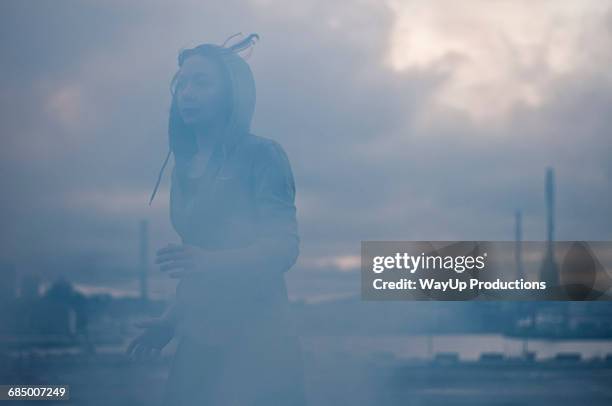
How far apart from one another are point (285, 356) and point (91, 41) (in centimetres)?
150

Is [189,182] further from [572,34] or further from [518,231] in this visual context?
[572,34]

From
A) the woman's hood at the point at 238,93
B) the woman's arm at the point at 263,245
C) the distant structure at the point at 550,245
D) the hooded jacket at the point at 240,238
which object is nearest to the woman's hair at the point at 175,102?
the woman's hood at the point at 238,93

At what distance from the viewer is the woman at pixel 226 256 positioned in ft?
9.95

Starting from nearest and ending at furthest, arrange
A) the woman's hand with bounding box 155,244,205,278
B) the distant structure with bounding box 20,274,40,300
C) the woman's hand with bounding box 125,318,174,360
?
the woman's hand with bounding box 155,244,205,278 → the woman's hand with bounding box 125,318,174,360 → the distant structure with bounding box 20,274,40,300

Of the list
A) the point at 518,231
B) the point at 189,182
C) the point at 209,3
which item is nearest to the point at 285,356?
the point at 189,182

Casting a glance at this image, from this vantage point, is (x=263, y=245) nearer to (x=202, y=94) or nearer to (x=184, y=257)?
(x=184, y=257)

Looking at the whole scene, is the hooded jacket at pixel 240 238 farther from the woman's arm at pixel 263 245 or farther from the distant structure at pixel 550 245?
the distant structure at pixel 550 245

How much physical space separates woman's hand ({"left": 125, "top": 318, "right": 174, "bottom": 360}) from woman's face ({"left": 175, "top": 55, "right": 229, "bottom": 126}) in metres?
0.78

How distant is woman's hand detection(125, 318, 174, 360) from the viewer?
10.3ft

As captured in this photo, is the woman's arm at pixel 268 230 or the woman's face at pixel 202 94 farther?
the woman's face at pixel 202 94

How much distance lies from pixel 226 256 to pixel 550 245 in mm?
1260

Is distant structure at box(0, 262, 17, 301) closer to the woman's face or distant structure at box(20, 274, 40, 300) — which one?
distant structure at box(20, 274, 40, 300)

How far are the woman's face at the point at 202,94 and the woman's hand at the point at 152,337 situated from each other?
78 centimetres

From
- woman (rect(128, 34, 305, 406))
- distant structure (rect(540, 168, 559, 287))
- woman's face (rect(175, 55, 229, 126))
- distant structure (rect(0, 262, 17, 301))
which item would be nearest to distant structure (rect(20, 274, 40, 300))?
distant structure (rect(0, 262, 17, 301))
